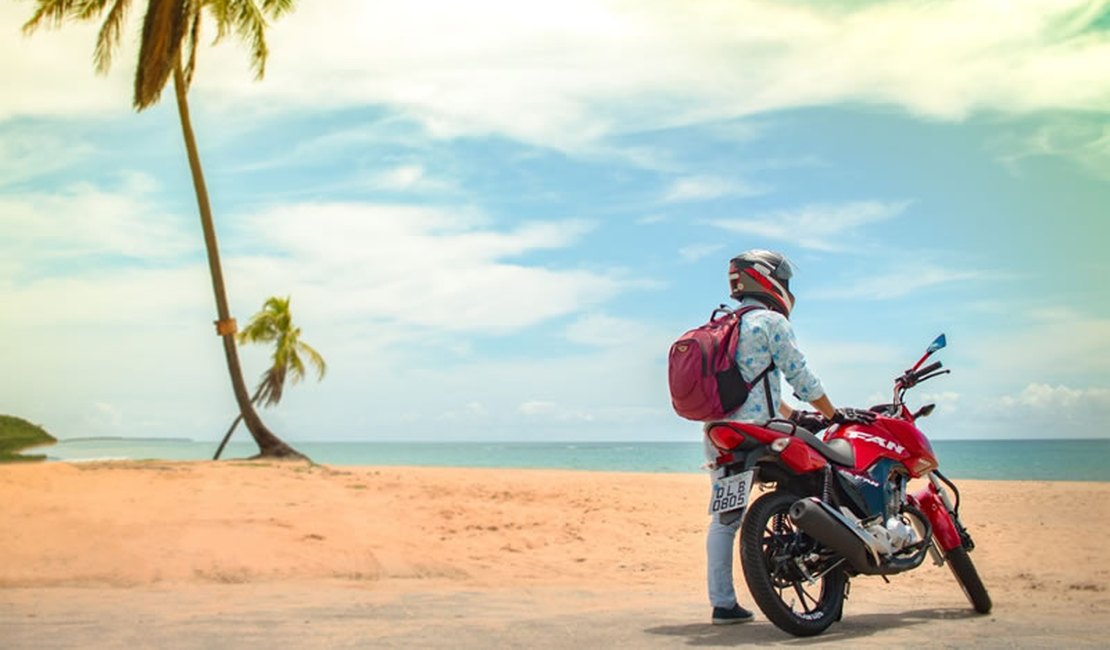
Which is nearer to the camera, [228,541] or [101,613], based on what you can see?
[101,613]

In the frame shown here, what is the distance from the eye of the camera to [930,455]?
692cm

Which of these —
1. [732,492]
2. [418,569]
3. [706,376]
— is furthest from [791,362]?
[418,569]

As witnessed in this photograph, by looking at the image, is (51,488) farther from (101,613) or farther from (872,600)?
(872,600)

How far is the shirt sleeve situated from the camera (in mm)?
6340

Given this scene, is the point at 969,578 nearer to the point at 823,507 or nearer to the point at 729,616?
the point at 823,507

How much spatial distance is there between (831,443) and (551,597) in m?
2.97

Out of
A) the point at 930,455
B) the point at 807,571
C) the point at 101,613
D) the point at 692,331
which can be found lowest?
the point at 101,613

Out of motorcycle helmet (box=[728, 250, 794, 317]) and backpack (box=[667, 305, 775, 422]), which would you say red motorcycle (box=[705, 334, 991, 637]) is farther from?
motorcycle helmet (box=[728, 250, 794, 317])

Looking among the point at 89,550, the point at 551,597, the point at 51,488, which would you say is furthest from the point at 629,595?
the point at 51,488

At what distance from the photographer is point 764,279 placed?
261 inches

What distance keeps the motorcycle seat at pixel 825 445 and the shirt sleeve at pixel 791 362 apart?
0.69 ft

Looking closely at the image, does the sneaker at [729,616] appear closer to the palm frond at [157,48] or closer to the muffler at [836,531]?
the muffler at [836,531]

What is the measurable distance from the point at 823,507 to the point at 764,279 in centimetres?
138

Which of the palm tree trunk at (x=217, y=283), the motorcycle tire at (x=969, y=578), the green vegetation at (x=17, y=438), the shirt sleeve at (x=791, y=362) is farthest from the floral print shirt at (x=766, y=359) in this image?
the palm tree trunk at (x=217, y=283)
